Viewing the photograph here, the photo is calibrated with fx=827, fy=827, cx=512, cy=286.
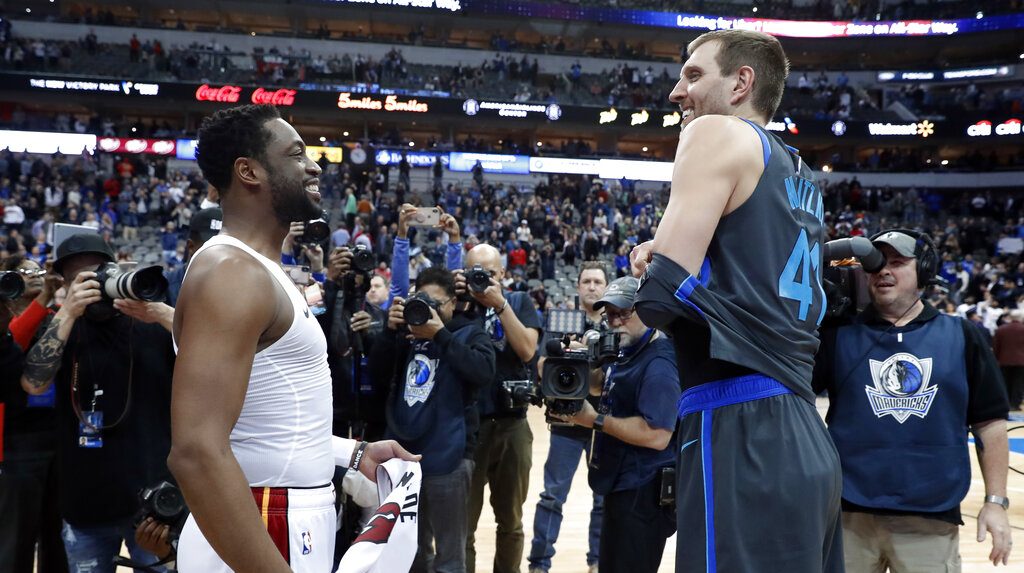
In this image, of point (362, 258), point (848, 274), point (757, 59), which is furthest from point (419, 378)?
point (757, 59)

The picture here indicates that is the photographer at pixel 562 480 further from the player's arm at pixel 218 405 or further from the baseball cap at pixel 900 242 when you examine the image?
the player's arm at pixel 218 405

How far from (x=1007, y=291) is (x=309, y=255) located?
1980 centimetres

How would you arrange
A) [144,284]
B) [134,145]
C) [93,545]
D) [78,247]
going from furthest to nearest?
1. [134,145]
2. [78,247]
3. [93,545]
4. [144,284]

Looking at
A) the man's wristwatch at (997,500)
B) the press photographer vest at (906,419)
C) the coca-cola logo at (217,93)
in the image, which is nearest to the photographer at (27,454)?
the press photographer vest at (906,419)

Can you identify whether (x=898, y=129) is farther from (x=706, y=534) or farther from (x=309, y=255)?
(x=706, y=534)

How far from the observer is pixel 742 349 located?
1748 millimetres

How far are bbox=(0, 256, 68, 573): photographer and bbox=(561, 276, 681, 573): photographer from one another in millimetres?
2544

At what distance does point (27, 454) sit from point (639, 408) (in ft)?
9.40

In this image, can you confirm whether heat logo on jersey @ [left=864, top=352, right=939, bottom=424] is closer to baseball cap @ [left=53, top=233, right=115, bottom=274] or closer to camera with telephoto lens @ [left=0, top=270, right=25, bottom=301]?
baseball cap @ [left=53, top=233, right=115, bottom=274]

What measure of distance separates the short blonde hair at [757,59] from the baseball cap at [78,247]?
285 cm

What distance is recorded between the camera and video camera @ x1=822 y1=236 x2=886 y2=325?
9.17 feet

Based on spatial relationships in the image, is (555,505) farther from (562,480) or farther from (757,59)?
(757,59)

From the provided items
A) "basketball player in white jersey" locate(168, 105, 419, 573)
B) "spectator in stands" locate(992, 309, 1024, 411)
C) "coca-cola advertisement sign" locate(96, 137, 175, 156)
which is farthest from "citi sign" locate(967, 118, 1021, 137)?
"basketball player in white jersey" locate(168, 105, 419, 573)

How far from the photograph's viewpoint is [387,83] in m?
31.0
